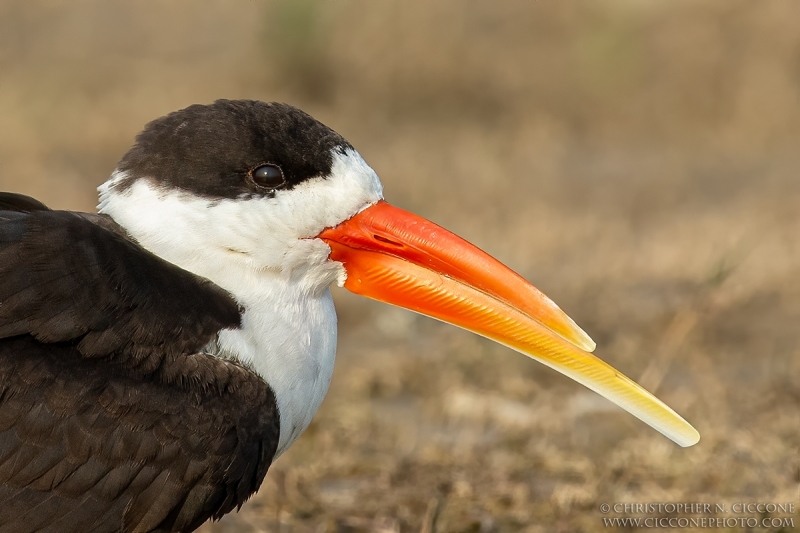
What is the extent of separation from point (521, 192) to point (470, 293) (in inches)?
243

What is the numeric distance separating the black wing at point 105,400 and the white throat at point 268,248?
0.64 ft

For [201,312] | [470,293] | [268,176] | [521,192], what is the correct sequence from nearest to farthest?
[201,312] → [268,176] → [470,293] → [521,192]

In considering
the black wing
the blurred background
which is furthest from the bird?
the blurred background

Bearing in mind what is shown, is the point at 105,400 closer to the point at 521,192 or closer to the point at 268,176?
the point at 268,176

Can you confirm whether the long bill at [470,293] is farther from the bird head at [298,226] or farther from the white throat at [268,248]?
the white throat at [268,248]

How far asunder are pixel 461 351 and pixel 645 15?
7.58 meters

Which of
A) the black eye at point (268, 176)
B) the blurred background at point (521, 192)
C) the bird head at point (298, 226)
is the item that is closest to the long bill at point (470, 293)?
the bird head at point (298, 226)

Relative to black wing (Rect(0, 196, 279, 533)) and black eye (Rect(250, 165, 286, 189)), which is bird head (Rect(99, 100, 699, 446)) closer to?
black eye (Rect(250, 165, 286, 189))

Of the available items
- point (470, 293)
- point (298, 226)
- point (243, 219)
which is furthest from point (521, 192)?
point (243, 219)

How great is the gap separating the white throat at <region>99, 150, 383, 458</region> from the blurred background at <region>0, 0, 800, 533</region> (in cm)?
Result: 87

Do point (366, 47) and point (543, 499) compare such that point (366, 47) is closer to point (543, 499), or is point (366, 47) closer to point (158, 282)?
point (543, 499)

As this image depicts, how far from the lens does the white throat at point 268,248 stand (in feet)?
12.2

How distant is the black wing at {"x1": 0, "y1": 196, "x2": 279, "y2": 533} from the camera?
3305 mm

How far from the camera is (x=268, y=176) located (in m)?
3.72
